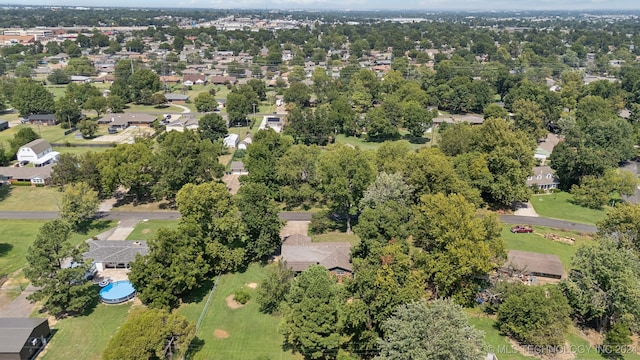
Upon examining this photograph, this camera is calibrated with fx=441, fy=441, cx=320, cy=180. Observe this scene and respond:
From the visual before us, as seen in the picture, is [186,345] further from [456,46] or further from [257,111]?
[456,46]

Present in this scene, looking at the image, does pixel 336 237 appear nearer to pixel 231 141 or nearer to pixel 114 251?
pixel 114 251

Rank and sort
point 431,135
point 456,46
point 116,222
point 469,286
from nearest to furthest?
point 469,286 → point 116,222 → point 431,135 → point 456,46

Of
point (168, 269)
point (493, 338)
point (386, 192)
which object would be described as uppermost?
point (386, 192)

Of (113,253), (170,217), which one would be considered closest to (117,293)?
(113,253)

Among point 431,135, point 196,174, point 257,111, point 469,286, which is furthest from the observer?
point 257,111

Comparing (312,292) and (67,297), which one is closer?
(312,292)

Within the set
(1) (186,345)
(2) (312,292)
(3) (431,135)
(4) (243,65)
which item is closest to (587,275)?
(2) (312,292)
